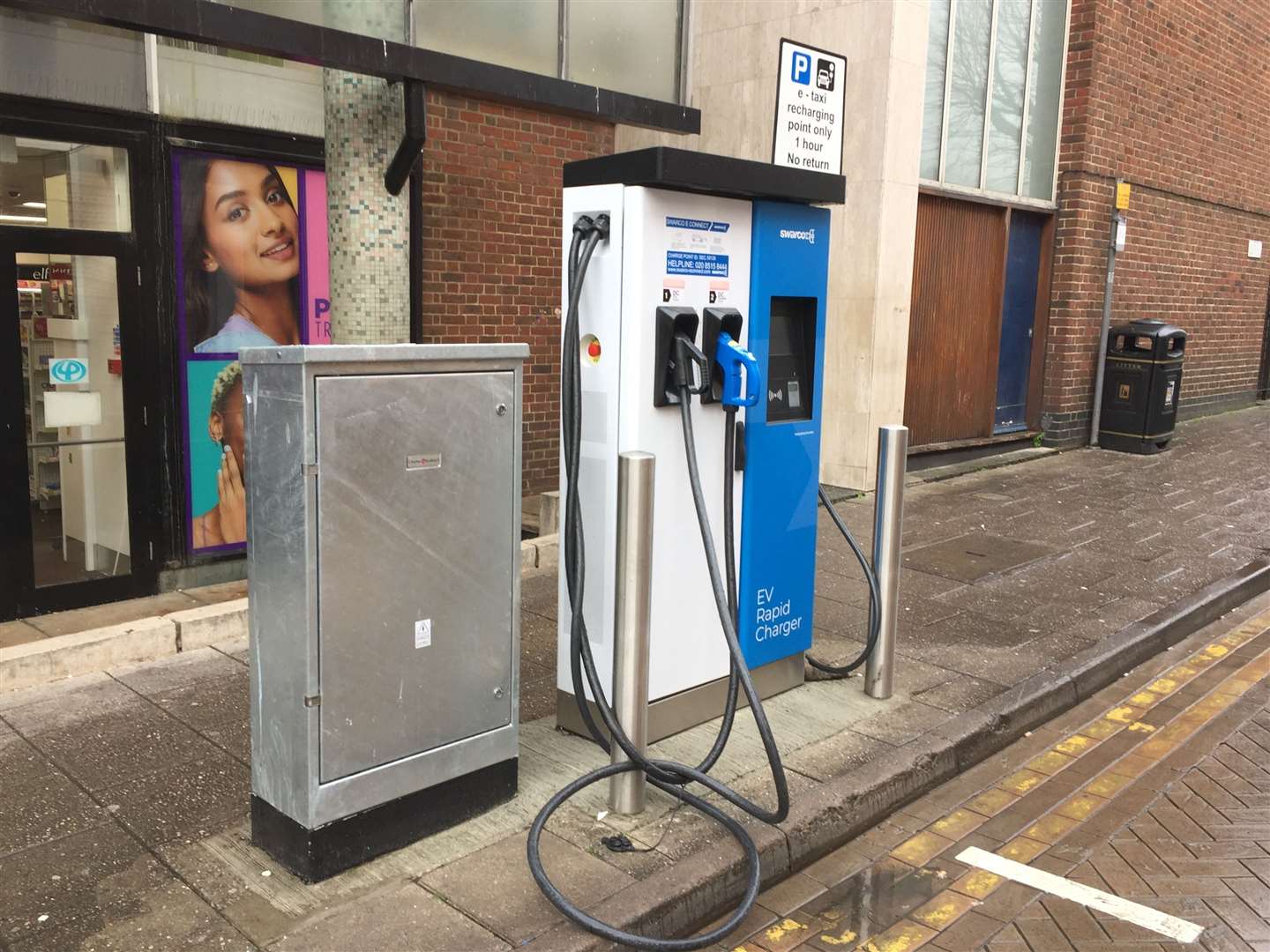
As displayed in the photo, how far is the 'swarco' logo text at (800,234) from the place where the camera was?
4.59 metres

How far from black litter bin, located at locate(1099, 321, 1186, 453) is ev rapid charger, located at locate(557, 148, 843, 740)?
9197mm

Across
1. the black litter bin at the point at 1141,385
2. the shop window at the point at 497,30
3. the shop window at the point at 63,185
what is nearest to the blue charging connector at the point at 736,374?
the shop window at the point at 63,185

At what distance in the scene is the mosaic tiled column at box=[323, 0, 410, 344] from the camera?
4621 mm

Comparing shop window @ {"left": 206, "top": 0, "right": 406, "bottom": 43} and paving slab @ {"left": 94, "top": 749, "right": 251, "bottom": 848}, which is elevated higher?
shop window @ {"left": 206, "top": 0, "right": 406, "bottom": 43}

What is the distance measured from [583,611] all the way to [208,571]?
3471mm

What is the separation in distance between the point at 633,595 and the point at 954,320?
8.49 meters

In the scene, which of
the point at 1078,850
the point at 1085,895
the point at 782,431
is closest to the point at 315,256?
the point at 782,431

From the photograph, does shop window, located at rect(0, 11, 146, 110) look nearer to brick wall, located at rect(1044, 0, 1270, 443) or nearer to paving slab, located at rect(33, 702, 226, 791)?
paving slab, located at rect(33, 702, 226, 791)

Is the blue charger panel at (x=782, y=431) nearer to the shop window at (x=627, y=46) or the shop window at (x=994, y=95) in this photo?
the shop window at (x=627, y=46)

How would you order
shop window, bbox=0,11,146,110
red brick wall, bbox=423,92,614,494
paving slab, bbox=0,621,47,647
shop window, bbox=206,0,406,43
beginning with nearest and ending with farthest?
1. shop window, bbox=206,0,406,43
2. paving slab, bbox=0,621,47,647
3. shop window, bbox=0,11,146,110
4. red brick wall, bbox=423,92,614,494

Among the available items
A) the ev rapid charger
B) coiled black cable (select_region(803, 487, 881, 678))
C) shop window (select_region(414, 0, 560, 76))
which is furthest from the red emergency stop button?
shop window (select_region(414, 0, 560, 76))

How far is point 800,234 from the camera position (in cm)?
466

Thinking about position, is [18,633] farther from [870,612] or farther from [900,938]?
[900,938]

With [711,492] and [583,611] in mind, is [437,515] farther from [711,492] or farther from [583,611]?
[711,492]
